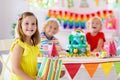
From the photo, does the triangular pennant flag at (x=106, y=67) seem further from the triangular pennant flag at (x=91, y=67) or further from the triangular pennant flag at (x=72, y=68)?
the triangular pennant flag at (x=72, y=68)

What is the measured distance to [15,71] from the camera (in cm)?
164

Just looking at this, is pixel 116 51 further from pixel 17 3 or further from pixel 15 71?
pixel 17 3

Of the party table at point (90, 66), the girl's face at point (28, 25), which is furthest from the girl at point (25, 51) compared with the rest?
the party table at point (90, 66)

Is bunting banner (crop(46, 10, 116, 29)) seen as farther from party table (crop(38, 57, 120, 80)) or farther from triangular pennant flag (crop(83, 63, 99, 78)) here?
triangular pennant flag (crop(83, 63, 99, 78))

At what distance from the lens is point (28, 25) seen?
173cm

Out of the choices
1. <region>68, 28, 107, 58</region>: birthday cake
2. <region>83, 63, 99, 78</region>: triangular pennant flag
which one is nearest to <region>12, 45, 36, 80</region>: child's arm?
<region>83, 63, 99, 78</region>: triangular pennant flag

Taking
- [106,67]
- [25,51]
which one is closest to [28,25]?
[25,51]

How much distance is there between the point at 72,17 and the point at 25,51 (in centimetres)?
261

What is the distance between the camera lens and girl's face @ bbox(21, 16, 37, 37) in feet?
5.65

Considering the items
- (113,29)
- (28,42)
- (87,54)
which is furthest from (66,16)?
(28,42)

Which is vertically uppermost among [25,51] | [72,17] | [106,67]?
[72,17]

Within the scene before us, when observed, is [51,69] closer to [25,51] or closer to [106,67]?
[25,51]

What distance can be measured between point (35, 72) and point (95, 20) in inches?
62.2

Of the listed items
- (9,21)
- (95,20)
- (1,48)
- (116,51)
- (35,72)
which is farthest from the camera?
(9,21)
